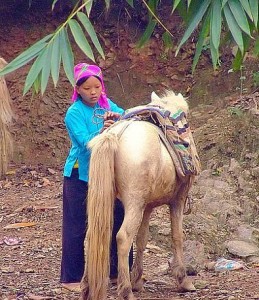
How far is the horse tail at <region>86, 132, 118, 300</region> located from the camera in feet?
14.0

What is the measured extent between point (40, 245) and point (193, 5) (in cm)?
415

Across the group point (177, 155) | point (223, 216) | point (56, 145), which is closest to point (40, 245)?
point (223, 216)

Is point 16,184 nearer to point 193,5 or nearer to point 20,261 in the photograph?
point 20,261

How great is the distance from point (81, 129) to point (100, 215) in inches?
25.3

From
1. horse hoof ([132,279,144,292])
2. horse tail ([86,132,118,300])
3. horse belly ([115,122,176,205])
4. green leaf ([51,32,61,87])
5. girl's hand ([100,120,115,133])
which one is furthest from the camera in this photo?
horse hoof ([132,279,144,292])

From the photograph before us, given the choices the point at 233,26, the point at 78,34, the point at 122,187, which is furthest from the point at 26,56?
the point at 122,187

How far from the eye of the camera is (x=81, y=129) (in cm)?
466

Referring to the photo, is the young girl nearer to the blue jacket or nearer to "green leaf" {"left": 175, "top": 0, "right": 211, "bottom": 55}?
the blue jacket

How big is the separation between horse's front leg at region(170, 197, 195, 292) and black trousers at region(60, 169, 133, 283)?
336mm

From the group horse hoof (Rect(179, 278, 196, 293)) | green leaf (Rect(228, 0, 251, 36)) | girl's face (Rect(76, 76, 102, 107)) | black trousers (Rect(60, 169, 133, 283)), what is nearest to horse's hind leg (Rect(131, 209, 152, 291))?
black trousers (Rect(60, 169, 133, 283))

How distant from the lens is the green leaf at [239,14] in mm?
2760

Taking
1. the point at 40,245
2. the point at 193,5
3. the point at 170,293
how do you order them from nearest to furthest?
the point at 193,5, the point at 170,293, the point at 40,245

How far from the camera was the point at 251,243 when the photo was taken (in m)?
6.34

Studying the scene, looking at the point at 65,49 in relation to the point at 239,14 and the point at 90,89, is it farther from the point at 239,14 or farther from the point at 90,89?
the point at 90,89
